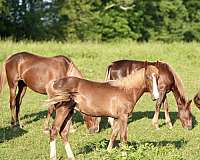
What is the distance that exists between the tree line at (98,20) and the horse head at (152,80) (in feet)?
98.2

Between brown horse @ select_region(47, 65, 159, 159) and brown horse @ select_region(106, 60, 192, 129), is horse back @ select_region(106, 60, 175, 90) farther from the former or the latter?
brown horse @ select_region(47, 65, 159, 159)

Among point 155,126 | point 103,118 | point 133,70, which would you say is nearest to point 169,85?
point 133,70

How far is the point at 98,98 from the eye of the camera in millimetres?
7934

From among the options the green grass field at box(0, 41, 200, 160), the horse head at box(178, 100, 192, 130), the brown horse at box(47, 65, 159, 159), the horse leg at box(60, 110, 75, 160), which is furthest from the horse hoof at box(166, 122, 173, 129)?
the horse leg at box(60, 110, 75, 160)

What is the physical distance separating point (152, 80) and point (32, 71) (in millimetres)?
4192

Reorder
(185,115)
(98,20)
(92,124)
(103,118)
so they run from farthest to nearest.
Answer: (98,20) < (103,118) < (185,115) < (92,124)

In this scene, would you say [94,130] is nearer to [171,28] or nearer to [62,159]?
[62,159]

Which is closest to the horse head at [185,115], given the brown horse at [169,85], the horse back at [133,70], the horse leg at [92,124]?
the brown horse at [169,85]

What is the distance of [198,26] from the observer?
149 ft

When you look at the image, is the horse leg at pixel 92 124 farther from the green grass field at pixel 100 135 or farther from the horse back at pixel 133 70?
the horse back at pixel 133 70

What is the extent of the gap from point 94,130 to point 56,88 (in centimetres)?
271

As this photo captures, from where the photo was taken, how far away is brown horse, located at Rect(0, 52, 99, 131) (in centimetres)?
1098

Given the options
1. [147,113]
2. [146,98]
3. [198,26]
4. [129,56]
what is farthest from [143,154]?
[198,26]

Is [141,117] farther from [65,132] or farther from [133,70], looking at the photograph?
[65,132]
